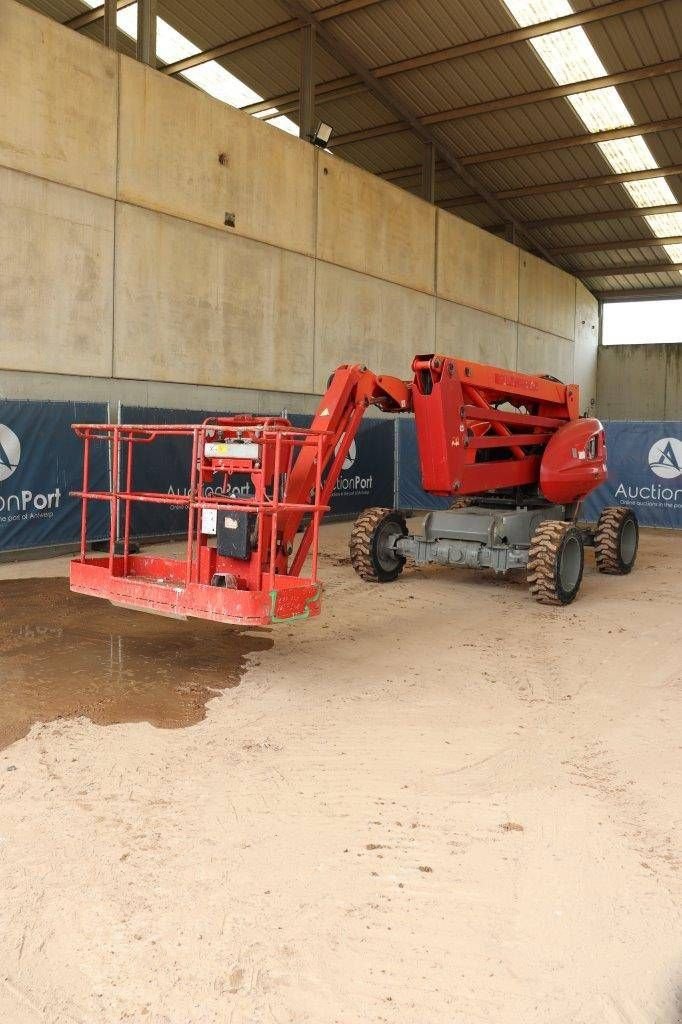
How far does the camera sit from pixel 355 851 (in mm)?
3691

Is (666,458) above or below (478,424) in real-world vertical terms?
below

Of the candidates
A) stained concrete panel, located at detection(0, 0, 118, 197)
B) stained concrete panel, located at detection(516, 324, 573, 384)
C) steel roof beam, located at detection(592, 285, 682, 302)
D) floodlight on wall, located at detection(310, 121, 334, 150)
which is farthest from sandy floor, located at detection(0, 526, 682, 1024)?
steel roof beam, located at detection(592, 285, 682, 302)

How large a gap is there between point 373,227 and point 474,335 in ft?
17.2

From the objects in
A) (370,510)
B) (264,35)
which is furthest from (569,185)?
(370,510)

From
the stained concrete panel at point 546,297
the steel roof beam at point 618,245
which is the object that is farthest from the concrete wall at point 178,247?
the steel roof beam at point 618,245

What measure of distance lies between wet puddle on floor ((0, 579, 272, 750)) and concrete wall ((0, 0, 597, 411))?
5398 millimetres

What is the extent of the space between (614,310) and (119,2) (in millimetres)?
22236

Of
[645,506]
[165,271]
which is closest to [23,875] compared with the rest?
[165,271]

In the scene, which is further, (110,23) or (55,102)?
(110,23)

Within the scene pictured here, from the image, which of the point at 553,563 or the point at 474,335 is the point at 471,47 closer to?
the point at 474,335

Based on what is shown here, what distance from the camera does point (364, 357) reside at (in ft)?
61.7

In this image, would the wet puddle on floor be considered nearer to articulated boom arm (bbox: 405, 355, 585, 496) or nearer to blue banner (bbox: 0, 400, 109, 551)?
blue banner (bbox: 0, 400, 109, 551)

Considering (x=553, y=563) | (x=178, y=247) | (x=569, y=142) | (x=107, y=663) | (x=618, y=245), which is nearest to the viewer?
(x=107, y=663)

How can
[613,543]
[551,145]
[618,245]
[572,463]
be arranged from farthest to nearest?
[618,245] < [551,145] < [613,543] < [572,463]
